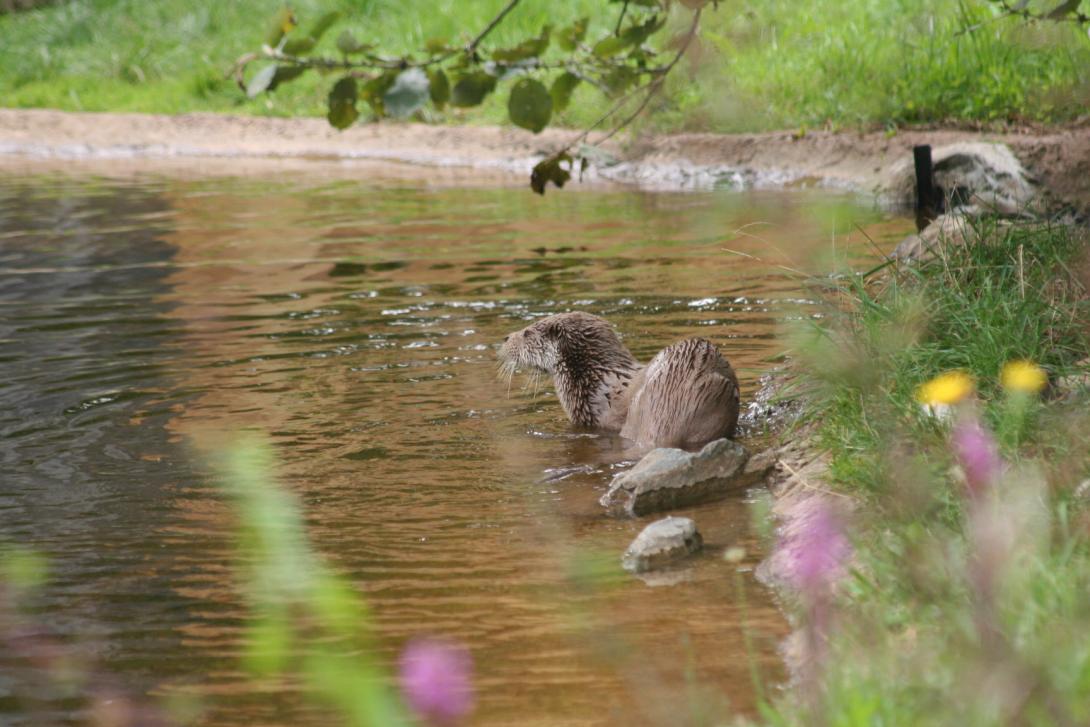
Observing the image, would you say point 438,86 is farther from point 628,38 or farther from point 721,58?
point 721,58

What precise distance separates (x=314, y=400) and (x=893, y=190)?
6459 millimetres

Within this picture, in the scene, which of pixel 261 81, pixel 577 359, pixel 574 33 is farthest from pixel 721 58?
pixel 577 359

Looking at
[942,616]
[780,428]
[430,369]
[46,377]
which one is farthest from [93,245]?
[942,616]

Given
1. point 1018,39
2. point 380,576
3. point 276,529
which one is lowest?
point 380,576

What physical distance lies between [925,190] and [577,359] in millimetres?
4504

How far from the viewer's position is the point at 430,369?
23.5 feet

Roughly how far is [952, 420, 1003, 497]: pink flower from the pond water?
24.5 inches

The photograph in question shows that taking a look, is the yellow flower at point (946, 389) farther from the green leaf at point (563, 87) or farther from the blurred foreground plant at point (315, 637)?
the blurred foreground plant at point (315, 637)

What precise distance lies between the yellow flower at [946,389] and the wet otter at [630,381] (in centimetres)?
118

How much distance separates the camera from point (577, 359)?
6332 mm

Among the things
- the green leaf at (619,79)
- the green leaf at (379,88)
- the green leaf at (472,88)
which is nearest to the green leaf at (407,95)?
the green leaf at (379,88)

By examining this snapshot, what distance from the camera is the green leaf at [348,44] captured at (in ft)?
12.1

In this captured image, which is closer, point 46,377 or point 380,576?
point 380,576

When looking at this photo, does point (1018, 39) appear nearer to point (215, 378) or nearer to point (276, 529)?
point (215, 378)
